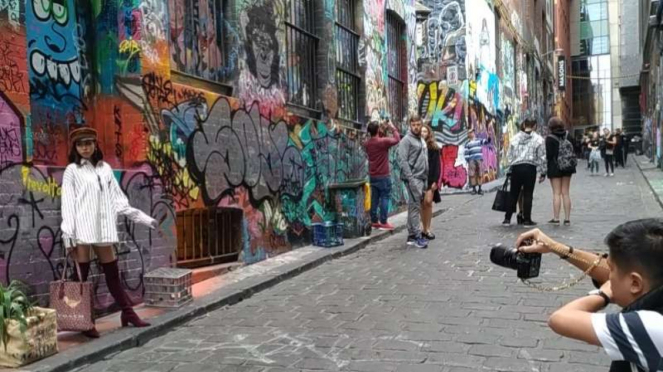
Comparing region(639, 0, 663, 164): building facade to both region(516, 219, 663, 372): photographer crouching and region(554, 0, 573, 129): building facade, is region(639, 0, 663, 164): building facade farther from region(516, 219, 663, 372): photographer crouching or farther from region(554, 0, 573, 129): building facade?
region(516, 219, 663, 372): photographer crouching

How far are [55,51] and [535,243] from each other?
5152 mm

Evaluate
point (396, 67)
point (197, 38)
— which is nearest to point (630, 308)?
point (197, 38)

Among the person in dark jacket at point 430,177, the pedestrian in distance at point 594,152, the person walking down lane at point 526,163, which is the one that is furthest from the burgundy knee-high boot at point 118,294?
the pedestrian in distance at point 594,152

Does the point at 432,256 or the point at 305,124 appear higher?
the point at 305,124

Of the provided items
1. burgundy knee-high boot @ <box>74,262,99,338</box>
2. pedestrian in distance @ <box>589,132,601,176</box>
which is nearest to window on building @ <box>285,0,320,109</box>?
burgundy knee-high boot @ <box>74,262,99,338</box>

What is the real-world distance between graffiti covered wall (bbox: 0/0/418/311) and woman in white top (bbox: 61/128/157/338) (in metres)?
0.39

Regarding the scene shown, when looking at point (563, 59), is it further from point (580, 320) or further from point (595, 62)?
point (580, 320)

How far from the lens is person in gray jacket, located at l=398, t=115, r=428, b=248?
31.6 ft

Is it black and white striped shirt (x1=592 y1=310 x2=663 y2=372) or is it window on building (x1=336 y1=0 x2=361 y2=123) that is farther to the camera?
window on building (x1=336 y1=0 x2=361 y2=123)

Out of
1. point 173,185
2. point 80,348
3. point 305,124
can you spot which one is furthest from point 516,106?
point 80,348

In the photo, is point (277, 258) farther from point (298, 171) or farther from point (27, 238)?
point (27, 238)

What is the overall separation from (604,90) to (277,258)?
7237 cm

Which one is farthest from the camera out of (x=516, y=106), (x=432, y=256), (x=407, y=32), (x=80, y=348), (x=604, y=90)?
(x=604, y=90)

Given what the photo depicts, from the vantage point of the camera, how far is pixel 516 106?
34.9 metres
